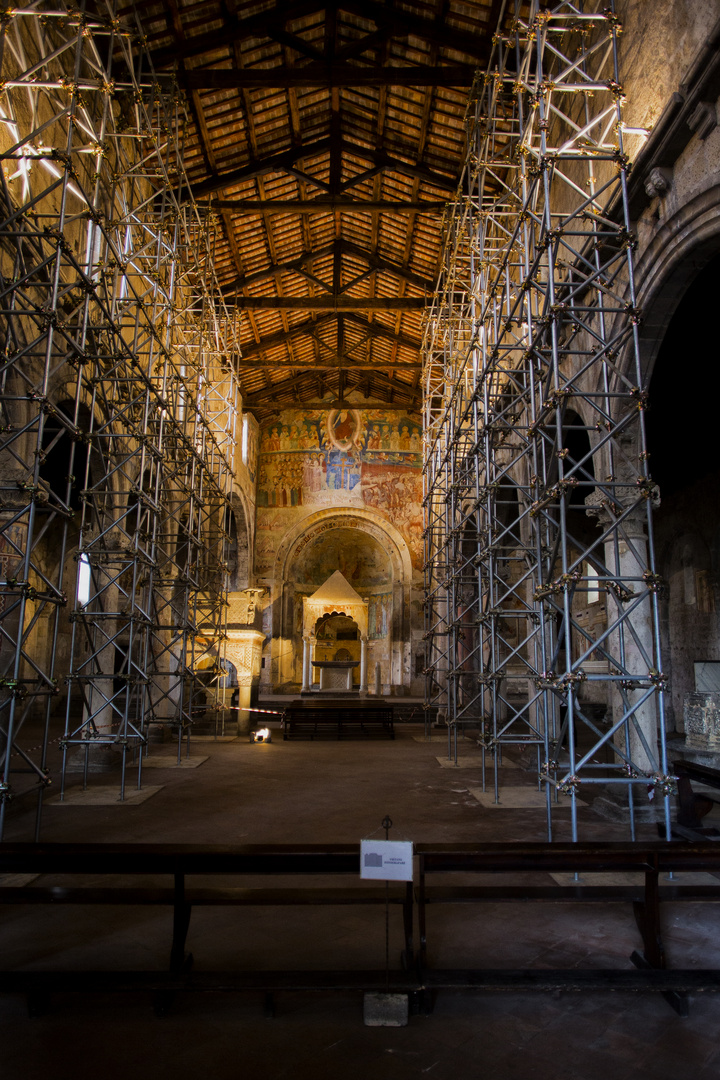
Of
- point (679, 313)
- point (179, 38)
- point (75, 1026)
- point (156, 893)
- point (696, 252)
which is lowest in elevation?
point (75, 1026)

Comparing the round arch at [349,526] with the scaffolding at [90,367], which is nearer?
the scaffolding at [90,367]

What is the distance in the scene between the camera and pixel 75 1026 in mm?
3557

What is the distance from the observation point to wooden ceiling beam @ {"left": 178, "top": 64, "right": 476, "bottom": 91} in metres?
14.0

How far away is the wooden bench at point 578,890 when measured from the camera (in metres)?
3.68

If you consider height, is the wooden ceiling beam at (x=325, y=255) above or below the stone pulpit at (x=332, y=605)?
above

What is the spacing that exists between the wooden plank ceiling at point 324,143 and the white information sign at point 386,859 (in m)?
14.2

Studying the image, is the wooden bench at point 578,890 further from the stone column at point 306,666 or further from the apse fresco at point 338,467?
the apse fresco at point 338,467

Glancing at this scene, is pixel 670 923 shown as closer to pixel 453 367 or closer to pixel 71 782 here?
pixel 71 782

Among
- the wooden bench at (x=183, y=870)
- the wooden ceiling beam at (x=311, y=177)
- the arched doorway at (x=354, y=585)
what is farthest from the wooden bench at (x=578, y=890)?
the arched doorway at (x=354, y=585)

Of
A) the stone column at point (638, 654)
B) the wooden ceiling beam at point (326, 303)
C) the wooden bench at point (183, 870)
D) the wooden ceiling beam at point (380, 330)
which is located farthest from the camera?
the wooden ceiling beam at point (380, 330)

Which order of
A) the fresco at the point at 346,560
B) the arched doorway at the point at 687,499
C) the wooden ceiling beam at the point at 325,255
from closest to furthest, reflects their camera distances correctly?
the arched doorway at the point at 687,499 < the wooden ceiling beam at the point at 325,255 < the fresco at the point at 346,560

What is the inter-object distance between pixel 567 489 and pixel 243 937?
14.7 ft

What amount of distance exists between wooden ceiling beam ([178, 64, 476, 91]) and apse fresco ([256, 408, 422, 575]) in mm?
15533

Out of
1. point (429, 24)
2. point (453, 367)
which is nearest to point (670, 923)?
point (453, 367)
